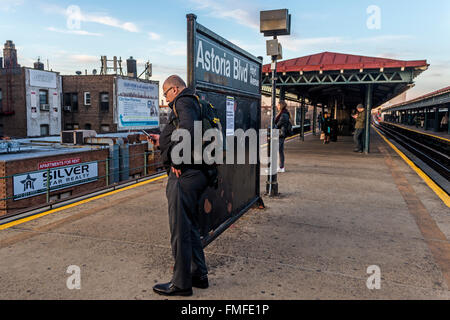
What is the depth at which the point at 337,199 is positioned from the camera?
706 centimetres

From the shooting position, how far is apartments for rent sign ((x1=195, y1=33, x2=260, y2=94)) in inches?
154

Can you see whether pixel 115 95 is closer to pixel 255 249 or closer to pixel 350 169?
pixel 350 169

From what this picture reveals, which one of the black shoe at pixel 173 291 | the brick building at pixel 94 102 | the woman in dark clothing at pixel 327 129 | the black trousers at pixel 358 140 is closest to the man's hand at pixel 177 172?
the black shoe at pixel 173 291

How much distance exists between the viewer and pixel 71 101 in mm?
41781

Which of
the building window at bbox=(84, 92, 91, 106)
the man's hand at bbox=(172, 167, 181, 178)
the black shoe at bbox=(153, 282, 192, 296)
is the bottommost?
the black shoe at bbox=(153, 282, 192, 296)

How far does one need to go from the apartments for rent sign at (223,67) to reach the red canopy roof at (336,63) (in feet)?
34.4

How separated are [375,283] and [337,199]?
3.59 meters

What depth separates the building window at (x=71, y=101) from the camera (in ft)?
136

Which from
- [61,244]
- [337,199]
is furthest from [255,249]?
[337,199]

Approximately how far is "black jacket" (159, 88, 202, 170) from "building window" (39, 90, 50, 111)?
40.2 meters

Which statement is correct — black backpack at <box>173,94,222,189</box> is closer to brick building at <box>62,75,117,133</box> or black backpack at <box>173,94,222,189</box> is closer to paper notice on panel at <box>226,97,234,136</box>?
paper notice on panel at <box>226,97,234,136</box>

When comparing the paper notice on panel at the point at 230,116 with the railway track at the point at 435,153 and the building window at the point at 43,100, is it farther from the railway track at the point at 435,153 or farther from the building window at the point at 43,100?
the building window at the point at 43,100

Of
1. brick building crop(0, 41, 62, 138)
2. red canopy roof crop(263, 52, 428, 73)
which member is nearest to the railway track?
red canopy roof crop(263, 52, 428, 73)

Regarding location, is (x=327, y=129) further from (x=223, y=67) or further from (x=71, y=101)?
(x=71, y=101)
